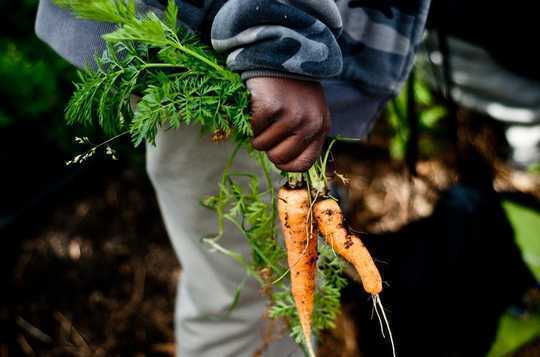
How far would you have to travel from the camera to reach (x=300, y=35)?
2.79ft

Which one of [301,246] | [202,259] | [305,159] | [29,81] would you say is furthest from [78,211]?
[305,159]

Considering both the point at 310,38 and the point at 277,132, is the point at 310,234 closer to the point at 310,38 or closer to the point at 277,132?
the point at 277,132

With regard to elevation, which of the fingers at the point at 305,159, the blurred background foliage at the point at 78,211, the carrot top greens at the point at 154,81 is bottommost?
the blurred background foliage at the point at 78,211

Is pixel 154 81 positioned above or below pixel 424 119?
above

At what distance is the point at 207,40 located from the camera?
3.28 feet

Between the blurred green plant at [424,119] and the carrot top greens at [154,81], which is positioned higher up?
the carrot top greens at [154,81]

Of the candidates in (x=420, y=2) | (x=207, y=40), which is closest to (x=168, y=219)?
(x=207, y=40)

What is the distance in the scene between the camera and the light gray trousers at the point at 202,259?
1201 mm

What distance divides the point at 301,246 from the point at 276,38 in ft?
1.47

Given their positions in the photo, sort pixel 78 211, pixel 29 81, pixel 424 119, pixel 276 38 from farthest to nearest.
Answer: pixel 424 119, pixel 78 211, pixel 29 81, pixel 276 38

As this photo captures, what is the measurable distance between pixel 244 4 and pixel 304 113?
199 mm

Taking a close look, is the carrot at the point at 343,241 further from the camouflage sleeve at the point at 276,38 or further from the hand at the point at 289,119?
the camouflage sleeve at the point at 276,38

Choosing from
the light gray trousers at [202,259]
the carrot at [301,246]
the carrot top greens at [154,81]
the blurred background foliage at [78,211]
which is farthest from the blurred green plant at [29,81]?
the carrot at [301,246]

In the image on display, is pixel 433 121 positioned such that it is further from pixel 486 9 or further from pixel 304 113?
pixel 304 113
